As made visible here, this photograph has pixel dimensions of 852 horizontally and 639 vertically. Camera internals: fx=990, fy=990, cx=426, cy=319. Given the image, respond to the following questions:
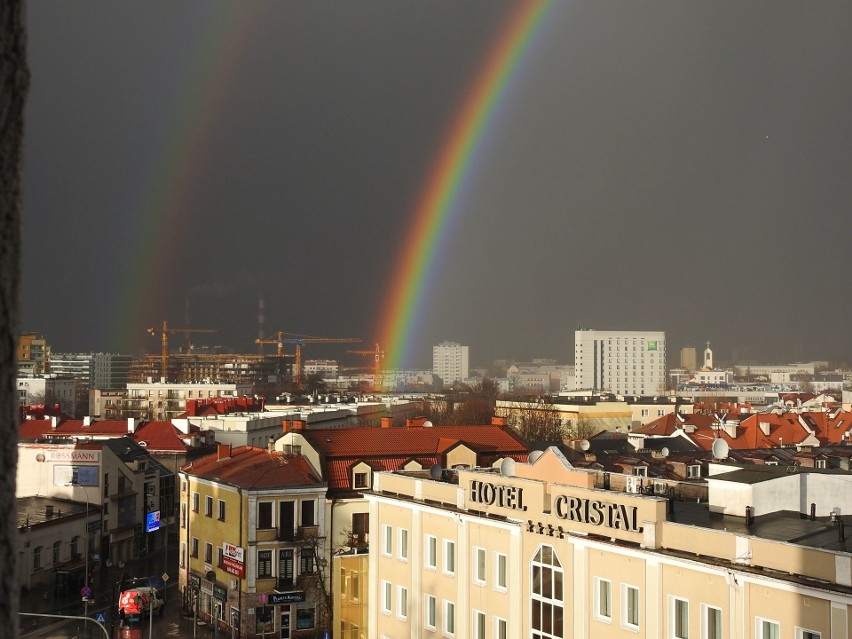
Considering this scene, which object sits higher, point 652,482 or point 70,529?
point 652,482

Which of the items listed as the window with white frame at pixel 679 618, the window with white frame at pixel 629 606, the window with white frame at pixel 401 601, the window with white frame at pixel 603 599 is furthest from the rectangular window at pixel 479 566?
the window with white frame at pixel 679 618

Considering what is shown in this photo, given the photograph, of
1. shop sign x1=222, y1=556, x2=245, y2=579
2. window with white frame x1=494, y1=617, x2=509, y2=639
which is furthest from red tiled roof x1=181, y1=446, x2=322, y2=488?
window with white frame x1=494, y1=617, x2=509, y2=639

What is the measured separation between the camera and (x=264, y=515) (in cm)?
3569

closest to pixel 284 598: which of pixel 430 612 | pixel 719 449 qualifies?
pixel 430 612

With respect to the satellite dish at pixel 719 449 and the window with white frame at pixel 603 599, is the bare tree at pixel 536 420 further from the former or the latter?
the window with white frame at pixel 603 599

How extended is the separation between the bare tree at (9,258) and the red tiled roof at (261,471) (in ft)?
113

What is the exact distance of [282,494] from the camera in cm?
3603

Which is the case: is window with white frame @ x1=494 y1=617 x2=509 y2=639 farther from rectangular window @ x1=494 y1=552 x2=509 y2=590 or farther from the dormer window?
the dormer window

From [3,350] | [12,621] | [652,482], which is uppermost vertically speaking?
[3,350]

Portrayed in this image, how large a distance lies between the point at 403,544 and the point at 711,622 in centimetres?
1179

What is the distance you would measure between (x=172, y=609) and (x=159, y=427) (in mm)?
25450

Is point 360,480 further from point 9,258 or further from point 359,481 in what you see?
point 9,258

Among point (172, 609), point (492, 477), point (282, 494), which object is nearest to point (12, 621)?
point (492, 477)

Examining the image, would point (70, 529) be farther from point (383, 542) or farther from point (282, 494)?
point (383, 542)
